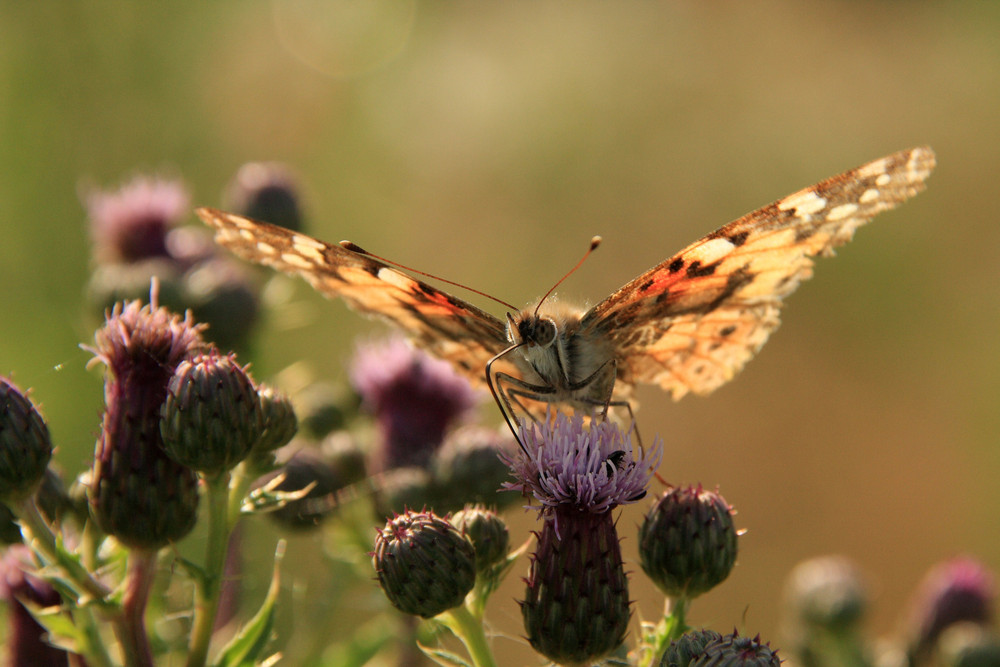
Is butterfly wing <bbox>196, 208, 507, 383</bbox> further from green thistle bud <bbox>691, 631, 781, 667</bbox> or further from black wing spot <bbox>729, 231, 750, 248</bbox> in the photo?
green thistle bud <bbox>691, 631, 781, 667</bbox>

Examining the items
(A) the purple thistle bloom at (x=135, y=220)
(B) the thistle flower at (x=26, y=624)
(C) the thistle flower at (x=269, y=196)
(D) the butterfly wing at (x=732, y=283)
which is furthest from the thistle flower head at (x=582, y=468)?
(A) the purple thistle bloom at (x=135, y=220)

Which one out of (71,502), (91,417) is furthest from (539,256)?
(71,502)

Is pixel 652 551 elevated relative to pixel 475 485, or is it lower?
lower

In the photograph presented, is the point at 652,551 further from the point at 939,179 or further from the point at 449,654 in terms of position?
the point at 939,179

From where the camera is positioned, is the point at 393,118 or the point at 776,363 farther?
the point at 393,118

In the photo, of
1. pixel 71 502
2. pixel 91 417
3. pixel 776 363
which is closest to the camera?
pixel 71 502

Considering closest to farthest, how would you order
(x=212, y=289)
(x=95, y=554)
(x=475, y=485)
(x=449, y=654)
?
(x=449, y=654) < (x=95, y=554) < (x=475, y=485) < (x=212, y=289)

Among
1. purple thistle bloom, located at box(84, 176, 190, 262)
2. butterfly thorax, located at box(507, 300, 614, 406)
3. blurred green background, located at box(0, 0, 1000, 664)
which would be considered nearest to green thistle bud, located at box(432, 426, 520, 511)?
butterfly thorax, located at box(507, 300, 614, 406)
